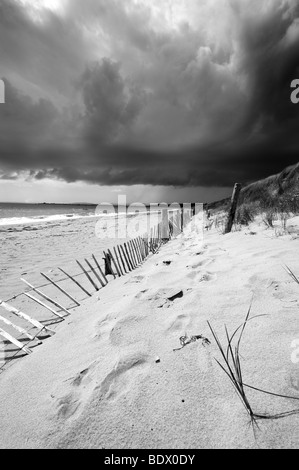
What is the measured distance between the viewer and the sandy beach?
1144mm

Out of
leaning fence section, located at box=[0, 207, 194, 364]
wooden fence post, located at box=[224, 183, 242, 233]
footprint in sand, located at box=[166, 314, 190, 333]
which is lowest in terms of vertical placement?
leaning fence section, located at box=[0, 207, 194, 364]

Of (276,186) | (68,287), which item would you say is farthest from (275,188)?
(68,287)

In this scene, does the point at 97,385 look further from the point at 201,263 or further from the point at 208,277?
the point at 201,263

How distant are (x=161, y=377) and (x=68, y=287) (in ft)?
13.0

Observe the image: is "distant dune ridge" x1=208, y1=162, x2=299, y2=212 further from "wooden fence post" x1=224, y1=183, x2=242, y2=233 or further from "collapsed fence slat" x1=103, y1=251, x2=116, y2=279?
"collapsed fence slat" x1=103, y1=251, x2=116, y2=279

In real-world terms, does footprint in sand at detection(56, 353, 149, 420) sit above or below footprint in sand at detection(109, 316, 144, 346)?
below

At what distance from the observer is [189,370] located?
1.46m

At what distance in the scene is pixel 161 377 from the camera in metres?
1.46

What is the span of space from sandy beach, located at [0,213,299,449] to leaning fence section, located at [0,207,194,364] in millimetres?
405

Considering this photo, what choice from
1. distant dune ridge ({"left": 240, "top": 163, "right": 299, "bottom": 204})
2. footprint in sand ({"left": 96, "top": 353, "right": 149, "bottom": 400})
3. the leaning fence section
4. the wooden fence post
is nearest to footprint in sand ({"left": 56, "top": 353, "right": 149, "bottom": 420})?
footprint in sand ({"left": 96, "top": 353, "right": 149, "bottom": 400})

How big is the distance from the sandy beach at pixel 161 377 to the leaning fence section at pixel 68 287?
41 cm

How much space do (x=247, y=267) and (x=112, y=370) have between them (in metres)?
2.15

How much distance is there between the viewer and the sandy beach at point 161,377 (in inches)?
45.0
